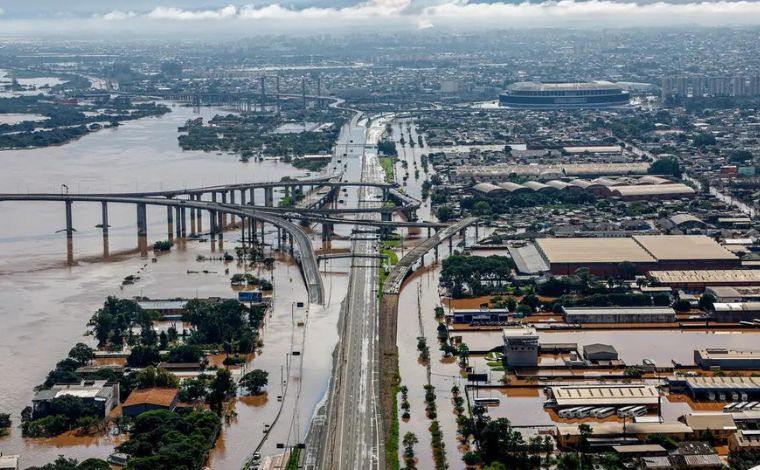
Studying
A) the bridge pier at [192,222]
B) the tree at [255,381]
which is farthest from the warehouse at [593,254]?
the bridge pier at [192,222]

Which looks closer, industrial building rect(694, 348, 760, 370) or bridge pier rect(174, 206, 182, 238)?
industrial building rect(694, 348, 760, 370)

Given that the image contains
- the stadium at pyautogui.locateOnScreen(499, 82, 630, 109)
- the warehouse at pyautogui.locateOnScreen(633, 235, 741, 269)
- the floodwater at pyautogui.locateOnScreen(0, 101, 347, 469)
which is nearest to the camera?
the floodwater at pyautogui.locateOnScreen(0, 101, 347, 469)

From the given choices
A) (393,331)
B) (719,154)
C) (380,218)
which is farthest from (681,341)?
(719,154)

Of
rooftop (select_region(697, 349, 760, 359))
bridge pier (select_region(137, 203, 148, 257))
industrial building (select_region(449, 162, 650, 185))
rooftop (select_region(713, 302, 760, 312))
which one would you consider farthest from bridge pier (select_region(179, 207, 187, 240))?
rooftop (select_region(697, 349, 760, 359))

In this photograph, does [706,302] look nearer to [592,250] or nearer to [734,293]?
[734,293]

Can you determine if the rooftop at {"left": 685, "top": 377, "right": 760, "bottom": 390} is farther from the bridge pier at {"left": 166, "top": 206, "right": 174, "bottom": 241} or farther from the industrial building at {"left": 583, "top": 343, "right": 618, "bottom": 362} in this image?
the bridge pier at {"left": 166, "top": 206, "right": 174, "bottom": 241}

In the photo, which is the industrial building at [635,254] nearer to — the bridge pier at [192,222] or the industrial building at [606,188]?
the industrial building at [606,188]
